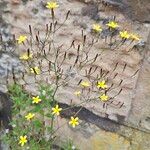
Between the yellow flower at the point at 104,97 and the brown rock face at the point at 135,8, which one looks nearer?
the brown rock face at the point at 135,8

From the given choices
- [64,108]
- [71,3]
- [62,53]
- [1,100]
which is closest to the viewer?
[71,3]

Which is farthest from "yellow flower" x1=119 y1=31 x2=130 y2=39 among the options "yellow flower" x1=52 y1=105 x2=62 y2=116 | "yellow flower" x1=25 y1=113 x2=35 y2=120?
"yellow flower" x1=25 y1=113 x2=35 y2=120

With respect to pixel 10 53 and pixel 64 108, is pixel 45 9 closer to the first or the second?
pixel 10 53

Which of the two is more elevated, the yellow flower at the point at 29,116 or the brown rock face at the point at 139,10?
the brown rock face at the point at 139,10

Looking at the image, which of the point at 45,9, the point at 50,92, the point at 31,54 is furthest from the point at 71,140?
the point at 45,9

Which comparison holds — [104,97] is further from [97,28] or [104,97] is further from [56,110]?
[97,28]

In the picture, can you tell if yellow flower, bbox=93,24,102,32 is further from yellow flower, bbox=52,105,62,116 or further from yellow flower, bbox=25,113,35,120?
yellow flower, bbox=25,113,35,120

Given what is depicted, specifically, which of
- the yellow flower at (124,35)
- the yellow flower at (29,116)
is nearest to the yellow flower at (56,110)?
the yellow flower at (29,116)

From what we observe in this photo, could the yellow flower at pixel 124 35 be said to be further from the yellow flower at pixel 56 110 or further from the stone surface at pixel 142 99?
the yellow flower at pixel 56 110
